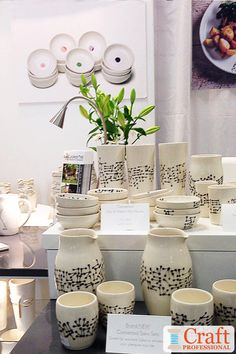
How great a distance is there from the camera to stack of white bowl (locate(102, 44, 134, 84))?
103 inches

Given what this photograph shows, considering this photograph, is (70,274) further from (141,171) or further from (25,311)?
(25,311)

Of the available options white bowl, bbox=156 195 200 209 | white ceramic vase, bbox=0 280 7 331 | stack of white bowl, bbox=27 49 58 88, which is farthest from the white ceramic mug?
stack of white bowl, bbox=27 49 58 88

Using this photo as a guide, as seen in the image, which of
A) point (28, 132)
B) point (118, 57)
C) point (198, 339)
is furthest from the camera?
point (28, 132)

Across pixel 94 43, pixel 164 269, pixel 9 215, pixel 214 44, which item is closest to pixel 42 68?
pixel 94 43

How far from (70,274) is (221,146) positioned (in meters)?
2.11

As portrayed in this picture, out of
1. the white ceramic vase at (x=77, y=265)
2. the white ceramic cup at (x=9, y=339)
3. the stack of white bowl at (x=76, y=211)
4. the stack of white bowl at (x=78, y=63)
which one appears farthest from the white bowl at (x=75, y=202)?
the stack of white bowl at (x=78, y=63)

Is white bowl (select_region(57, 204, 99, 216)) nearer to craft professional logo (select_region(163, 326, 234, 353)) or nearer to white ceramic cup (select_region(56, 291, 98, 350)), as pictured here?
white ceramic cup (select_region(56, 291, 98, 350))

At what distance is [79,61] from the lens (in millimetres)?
2670

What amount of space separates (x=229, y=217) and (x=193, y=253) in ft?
0.44

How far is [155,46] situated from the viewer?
2.72m

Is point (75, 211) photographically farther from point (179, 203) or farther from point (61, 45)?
point (61, 45)

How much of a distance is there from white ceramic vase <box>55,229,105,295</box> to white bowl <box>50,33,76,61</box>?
2008 millimetres

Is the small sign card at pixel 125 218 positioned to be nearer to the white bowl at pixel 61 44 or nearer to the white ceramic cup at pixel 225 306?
the white ceramic cup at pixel 225 306

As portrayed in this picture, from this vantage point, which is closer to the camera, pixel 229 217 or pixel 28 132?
pixel 229 217
